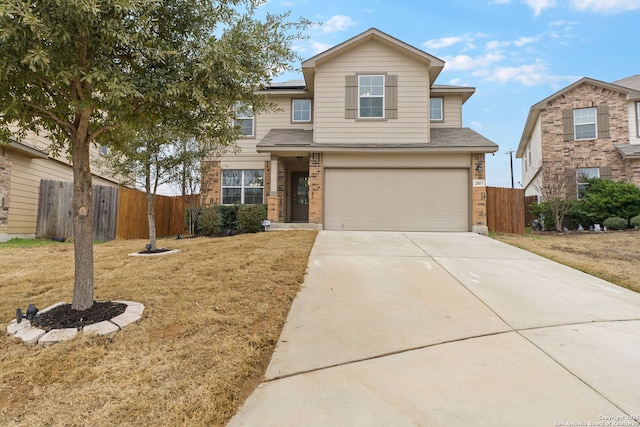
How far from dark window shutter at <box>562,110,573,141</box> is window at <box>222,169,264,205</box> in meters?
14.4

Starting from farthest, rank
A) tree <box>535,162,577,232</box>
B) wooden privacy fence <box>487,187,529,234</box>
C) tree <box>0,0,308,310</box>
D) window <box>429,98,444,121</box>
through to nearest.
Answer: tree <box>535,162,577,232</box>
window <box>429,98,444,121</box>
wooden privacy fence <box>487,187,529,234</box>
tree <box>0,0,308,310</box>

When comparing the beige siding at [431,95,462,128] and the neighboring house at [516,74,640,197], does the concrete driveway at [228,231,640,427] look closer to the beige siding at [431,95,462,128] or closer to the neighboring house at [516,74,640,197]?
the beige siding at [431,95,462,128]

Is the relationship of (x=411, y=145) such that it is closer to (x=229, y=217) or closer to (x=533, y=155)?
(x=229, y=217)

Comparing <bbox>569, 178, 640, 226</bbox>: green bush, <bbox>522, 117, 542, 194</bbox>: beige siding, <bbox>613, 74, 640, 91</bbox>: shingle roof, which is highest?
<bbox>613, 74, 640, 91</bbox>: shingle roof

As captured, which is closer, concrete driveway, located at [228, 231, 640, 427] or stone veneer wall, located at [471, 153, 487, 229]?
concrete driveway, located at [228, 231, 640, 427]

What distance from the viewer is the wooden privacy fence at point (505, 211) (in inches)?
504

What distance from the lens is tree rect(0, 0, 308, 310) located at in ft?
9.39

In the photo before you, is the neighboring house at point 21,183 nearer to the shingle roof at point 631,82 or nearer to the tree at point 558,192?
the tree at point 558,192

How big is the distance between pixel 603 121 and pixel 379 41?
11.5m

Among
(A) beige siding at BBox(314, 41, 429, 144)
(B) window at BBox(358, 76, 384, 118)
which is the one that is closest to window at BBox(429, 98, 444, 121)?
(A) beige siding at BBox(314, 41, 429, 144)

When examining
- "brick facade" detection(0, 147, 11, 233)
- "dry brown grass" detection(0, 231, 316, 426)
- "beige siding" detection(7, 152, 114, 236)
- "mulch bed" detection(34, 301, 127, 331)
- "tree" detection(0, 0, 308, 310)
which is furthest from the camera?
"beige siding" detection(7, 152, 114, 236)

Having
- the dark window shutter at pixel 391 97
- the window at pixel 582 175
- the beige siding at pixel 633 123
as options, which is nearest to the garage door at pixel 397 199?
the dark window shutter at pixel 391 97

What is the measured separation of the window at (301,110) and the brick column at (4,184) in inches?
370

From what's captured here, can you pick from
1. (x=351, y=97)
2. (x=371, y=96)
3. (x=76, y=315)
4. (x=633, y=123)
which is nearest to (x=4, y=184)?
(x=76, y=315)
